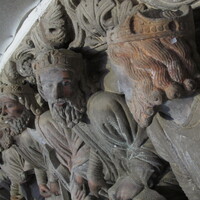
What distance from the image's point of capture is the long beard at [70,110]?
70.1 inches

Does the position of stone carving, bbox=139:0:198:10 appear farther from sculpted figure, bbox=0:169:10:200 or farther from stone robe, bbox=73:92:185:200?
sculpted figure, bbox=0:169:10:200

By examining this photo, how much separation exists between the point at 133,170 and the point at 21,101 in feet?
2.79

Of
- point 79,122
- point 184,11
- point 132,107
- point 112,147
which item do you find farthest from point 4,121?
point 184,11

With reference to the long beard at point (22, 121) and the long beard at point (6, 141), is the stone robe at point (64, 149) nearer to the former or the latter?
the long beard at point (22, 121)

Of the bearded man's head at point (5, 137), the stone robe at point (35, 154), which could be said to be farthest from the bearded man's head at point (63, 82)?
the bearded man's head at point (5, 137)

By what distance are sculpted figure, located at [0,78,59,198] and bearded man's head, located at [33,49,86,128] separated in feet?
1.60

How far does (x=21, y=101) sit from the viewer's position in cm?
227

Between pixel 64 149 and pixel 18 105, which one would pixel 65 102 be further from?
pixel 18 105

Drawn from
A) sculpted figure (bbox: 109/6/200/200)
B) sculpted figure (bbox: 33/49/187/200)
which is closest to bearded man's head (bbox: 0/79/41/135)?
sculpted figure (bbox: 33/49/187/200)

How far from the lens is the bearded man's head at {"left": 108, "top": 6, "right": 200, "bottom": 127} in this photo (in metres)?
1.20

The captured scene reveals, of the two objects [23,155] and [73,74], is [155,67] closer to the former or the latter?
[73,74]

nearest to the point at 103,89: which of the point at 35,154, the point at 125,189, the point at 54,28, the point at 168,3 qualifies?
the point at 54,28

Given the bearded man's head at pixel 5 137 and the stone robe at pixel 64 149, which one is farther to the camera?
the bearded man's head at pixel 5 137

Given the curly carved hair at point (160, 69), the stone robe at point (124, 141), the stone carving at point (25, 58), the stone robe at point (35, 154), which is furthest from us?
the stone robe at point (35, 154)
